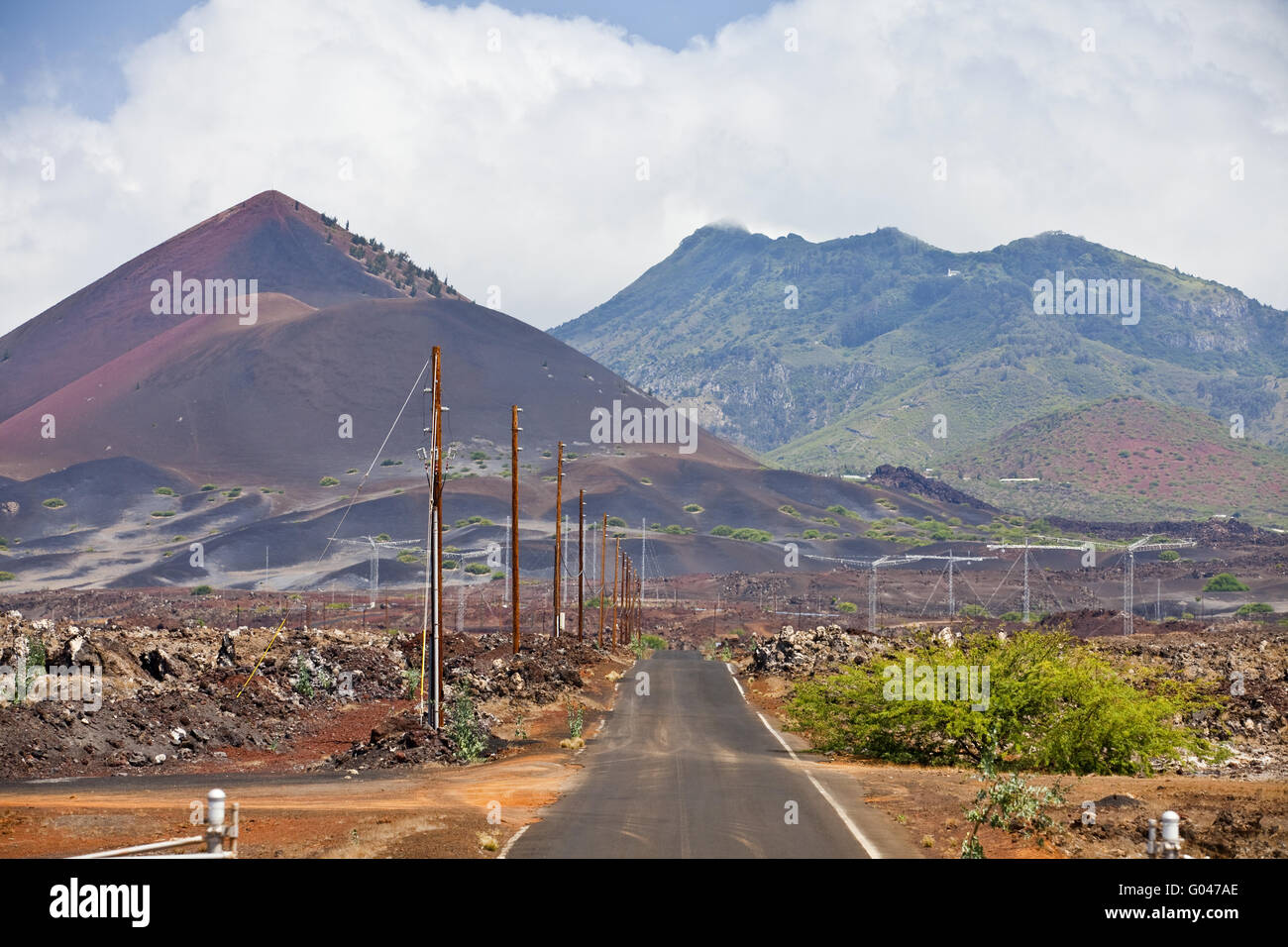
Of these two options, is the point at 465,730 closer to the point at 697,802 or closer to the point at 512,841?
the point at 697,802

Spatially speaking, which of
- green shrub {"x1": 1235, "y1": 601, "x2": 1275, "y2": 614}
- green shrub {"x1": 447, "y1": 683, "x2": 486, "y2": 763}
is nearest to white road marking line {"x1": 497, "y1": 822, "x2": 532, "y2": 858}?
green shrub {"x1": 447, "y1": 683, "x2": 486, "y2": 763}

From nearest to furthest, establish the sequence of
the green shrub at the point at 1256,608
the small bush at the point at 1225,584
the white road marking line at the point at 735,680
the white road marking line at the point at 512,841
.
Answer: the white road marking line at the point at 512,841 < the white road marking line at the point at 735,680 < the green shrub at the point at 1256,608 < the small bush at the point at 1225,584

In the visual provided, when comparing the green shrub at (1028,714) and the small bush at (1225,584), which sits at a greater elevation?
the green shrub at (1028,714)

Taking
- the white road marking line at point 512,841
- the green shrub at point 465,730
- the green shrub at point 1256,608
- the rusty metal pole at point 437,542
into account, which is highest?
the rusty metal pole at point 437,542

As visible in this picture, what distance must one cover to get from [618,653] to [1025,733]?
47239 millimetres

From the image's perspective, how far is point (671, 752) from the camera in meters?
30.7

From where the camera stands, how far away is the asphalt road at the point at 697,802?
16.5m

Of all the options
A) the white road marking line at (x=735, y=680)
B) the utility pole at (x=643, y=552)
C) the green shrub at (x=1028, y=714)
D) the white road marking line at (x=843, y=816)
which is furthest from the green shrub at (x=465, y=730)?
the utility pole at (x=643, y=552)

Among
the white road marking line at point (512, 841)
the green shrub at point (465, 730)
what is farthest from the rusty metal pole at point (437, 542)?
the white road marking line at point (512, 841)

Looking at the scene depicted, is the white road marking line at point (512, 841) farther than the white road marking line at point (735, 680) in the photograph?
No

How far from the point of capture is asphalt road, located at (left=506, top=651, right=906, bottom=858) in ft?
54.1

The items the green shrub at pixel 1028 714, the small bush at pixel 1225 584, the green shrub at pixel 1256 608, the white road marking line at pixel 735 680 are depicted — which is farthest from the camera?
the small bush at pixel 1225 584

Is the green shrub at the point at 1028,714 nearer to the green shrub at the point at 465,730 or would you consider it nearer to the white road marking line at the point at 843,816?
the white road marking line at the point at 843,816

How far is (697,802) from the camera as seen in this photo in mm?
21156
